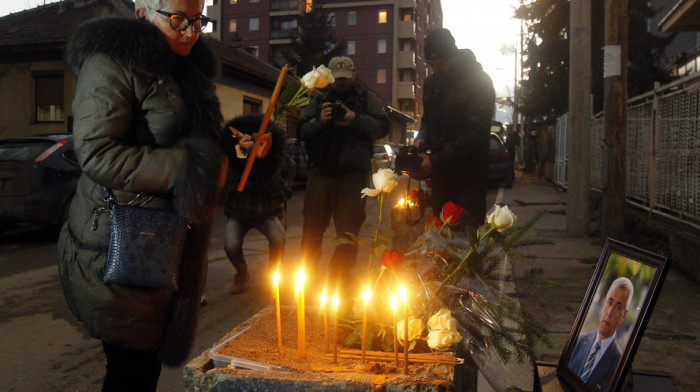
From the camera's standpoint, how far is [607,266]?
8.23ft

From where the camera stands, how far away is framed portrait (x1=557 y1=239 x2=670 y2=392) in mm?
2080

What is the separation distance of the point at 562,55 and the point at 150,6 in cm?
2772

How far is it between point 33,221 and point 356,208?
658 cm

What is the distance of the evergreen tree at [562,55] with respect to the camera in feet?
80.3

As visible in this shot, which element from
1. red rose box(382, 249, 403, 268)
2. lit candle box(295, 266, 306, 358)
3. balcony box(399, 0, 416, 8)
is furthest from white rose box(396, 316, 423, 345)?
balcony box(399, 0, 416, 8)

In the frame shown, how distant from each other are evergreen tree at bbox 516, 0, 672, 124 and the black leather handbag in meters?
25.1

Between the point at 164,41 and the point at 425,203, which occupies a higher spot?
the point at 164,41

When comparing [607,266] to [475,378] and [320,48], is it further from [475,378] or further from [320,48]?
[320,48]

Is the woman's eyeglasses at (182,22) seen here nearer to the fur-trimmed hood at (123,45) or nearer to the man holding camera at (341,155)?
the fur-trimmed hood at (123,45)

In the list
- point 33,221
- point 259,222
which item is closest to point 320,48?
point 33,221

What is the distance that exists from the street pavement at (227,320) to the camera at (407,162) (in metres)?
0.79

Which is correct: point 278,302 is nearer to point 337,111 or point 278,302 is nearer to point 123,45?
point 123,45

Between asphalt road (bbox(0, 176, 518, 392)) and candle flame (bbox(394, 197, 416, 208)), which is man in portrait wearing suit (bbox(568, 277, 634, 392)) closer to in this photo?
candle flame (bbox(394, 197, 416, 208))

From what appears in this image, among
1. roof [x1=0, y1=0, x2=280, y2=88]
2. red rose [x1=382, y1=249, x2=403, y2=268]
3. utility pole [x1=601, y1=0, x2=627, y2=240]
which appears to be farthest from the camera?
roof [x1=0, y1=0, x2=280, y2=88]
